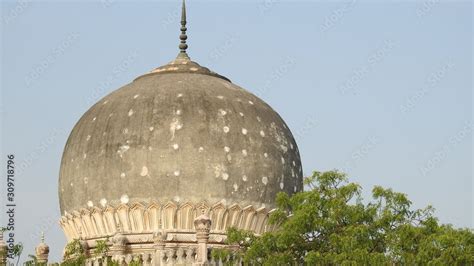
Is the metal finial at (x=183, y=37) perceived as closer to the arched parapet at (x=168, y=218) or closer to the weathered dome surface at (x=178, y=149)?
the weathered dome surface at (x=178, y=149)

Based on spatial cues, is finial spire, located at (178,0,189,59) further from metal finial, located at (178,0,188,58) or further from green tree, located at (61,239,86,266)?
green tree, located at (61,239,86,266)

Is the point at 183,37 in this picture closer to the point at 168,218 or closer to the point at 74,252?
the point at 168,218

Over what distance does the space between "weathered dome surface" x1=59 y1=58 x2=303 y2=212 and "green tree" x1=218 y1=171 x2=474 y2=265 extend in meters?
3.15

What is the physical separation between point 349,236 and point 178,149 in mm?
6422

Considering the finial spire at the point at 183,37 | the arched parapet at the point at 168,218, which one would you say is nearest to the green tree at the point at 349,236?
the arched parapet at the point at 168,218

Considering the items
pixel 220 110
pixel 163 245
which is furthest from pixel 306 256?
pixel 220 110

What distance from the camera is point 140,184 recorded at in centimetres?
3084

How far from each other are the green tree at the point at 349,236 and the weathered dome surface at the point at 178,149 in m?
3.15

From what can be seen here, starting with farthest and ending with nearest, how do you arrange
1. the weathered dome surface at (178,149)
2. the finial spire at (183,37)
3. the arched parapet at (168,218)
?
the finial spire at (183,37), the weathered dome surface at (178,149), the arched parapet at (168,218)

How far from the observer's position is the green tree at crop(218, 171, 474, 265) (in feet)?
84.8

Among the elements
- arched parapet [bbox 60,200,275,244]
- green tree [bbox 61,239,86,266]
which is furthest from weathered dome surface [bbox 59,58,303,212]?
green tree [bbox 61,239,86,266]

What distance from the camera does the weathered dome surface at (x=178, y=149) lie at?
30.9 meters

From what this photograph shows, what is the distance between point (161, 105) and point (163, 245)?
4080 mm

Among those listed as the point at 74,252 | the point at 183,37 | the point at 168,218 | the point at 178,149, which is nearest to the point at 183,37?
the point at 183,37
